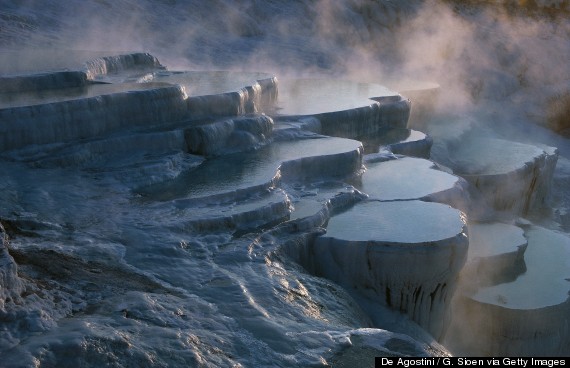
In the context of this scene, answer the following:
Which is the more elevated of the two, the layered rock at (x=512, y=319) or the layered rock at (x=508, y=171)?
the layered rock at (x=508, y=171)

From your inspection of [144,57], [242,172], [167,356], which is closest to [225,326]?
[167,356]

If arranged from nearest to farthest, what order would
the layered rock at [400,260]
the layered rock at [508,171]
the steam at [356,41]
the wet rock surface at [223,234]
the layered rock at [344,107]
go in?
the wet rock surface at [223,234] → the layered rock at [400,260] → the layered rock at [344,107] → the layered rock at [508,171] → the steam at [356,41]

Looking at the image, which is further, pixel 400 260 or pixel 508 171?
pixel 508 171

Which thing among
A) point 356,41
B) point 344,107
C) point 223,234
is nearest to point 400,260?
point 223,234

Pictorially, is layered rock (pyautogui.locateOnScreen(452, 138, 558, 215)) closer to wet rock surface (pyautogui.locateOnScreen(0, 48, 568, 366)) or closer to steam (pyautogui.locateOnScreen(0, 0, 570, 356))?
wet rock surface (pyautogui.locateOnScreen(0, 48, 568, 366))

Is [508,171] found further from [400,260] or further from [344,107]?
[400,260]

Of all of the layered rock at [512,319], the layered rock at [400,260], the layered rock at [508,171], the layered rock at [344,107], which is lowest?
the layered rock at [512,319]

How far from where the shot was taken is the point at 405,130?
7.06 metres

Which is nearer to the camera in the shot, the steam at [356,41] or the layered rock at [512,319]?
the layered rock at [512,319]

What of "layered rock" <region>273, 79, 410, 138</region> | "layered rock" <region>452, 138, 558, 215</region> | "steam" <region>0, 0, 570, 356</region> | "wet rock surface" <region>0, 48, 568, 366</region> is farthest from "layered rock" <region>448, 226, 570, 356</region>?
"steam" <region>0, 0, 570, 356</region>

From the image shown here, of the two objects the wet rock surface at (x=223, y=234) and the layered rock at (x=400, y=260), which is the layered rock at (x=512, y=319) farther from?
the layered rock at (x=400, y=260)

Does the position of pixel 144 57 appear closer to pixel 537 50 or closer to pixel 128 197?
pixel 128 197

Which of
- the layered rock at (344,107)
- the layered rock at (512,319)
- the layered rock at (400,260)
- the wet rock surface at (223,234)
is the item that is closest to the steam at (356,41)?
the layered rock at (344,107)

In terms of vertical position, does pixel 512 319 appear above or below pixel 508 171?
below
